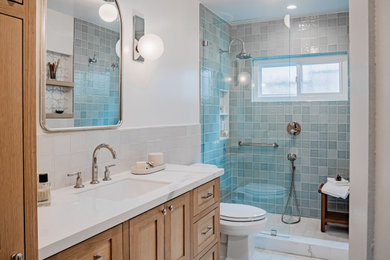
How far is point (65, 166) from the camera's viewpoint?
1.58m

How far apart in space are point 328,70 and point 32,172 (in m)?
3.45

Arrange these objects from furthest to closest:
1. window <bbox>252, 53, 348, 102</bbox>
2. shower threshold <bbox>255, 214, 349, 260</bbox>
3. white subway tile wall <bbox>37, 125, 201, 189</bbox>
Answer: window <bbox>252, 53, 348, 102</bbox> → shower threshold <bbox>255, 214, 349, 260</bbox> → white subway tile wall <bbox>37, 125, 201, 189</bbox>

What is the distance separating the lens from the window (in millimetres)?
3172

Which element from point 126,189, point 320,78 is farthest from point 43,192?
point 320,78

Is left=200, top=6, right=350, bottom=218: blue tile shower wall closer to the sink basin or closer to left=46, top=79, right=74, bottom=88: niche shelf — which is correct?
the sink basin

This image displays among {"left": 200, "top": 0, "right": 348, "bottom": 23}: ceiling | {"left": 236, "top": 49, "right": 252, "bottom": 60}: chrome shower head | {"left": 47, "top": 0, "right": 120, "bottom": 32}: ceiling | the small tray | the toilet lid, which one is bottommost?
the toilet lid

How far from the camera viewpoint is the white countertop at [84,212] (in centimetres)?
94

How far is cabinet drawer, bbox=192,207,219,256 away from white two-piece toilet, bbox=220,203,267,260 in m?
0.40

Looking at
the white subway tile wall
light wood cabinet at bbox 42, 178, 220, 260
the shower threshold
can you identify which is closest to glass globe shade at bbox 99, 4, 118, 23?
the white subway tile wall

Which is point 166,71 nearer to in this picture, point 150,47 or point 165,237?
point 150,47

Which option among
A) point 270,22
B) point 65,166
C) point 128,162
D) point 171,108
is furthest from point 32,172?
point 270,22

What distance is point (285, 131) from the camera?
10.3ft

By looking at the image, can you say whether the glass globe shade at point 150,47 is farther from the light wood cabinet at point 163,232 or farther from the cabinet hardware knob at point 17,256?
the cabinet hardware knob at point 17,256

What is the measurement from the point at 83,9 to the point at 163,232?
1314 mm
